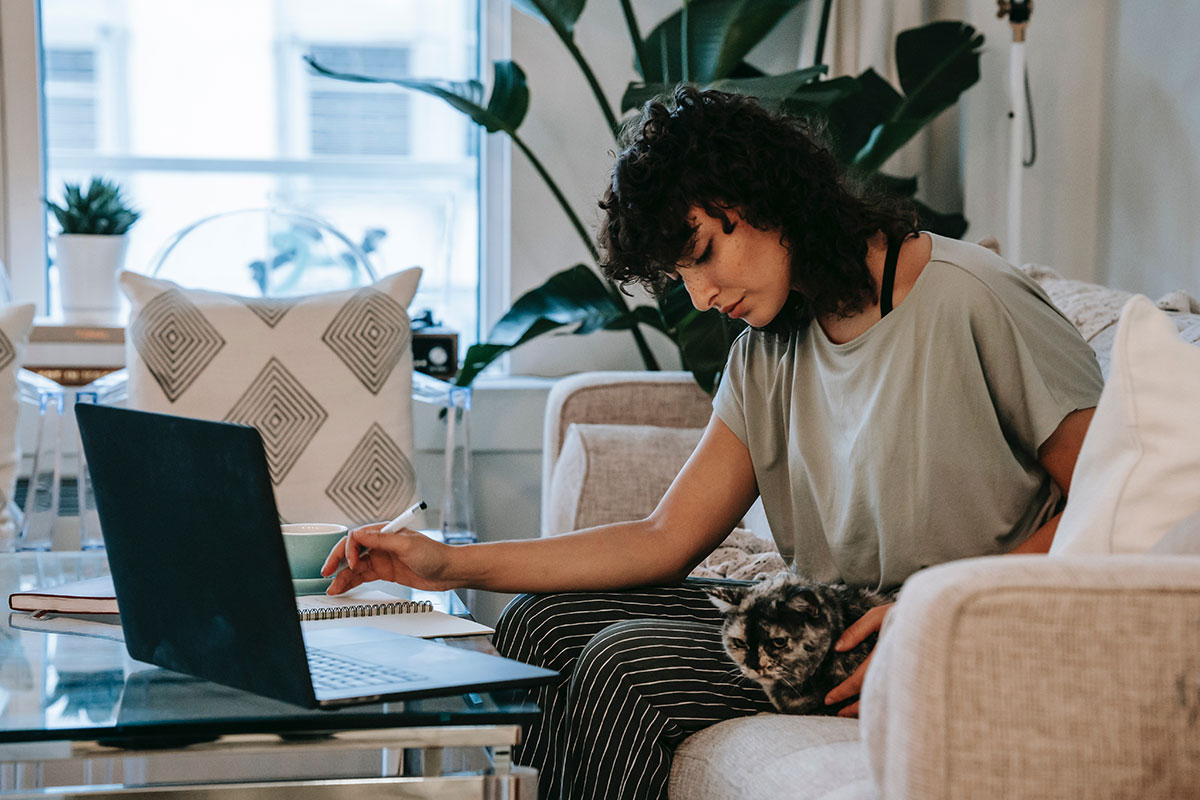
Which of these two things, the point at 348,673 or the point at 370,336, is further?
the point at 370,336

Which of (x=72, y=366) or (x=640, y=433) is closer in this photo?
(x=640, y=433)

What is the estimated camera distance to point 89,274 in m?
2.79

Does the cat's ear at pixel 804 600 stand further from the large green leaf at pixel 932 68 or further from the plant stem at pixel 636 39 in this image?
the plant stem at pixel 636 39

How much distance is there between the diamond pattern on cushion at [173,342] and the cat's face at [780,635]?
1.40 metres

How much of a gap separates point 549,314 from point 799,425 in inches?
46.9

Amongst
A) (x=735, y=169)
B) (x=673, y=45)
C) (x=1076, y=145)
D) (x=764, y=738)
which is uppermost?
(x=673, y=45)

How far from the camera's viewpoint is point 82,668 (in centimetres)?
100

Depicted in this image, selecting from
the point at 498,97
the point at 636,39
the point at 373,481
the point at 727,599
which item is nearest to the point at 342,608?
the point at 727,599

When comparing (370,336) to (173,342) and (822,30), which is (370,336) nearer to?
(173,342)

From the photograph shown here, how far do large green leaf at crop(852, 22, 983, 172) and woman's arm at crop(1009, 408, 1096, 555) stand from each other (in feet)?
4.51

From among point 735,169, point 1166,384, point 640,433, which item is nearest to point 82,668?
point 735,169

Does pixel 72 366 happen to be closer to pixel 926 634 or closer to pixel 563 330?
pixel 563 330

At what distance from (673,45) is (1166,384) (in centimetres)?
185

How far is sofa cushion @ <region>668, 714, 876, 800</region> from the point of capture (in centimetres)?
98
